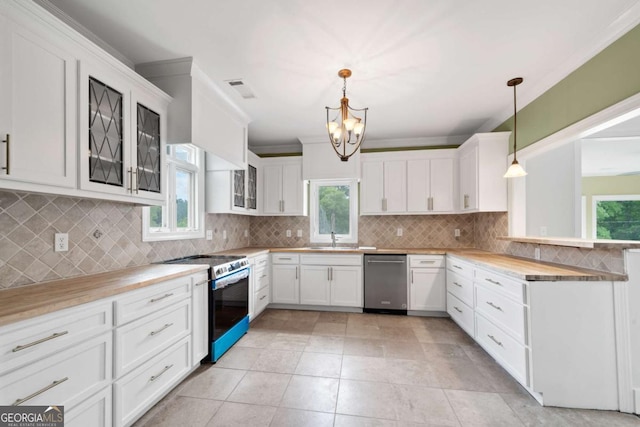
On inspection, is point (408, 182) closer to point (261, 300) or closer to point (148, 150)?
point (261, 300)

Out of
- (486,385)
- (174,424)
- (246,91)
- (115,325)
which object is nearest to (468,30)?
(246,91)

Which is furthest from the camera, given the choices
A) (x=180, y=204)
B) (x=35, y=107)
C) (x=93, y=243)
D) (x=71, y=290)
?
(x=180, y=204)

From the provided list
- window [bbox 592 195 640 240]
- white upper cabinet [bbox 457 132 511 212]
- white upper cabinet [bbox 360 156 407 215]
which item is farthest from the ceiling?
window [bbox 592 195 640 240]

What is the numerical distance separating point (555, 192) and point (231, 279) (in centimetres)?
387

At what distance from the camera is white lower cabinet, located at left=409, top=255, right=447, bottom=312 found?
3.68m

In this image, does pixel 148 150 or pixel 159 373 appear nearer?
pixel 159 373

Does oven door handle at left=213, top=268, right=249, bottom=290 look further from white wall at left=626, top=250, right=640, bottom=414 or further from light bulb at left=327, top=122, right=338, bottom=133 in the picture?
white wall at left=626, top=250, right=640, bottom=414

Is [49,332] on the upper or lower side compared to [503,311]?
upper

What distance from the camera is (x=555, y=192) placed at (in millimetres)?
3283

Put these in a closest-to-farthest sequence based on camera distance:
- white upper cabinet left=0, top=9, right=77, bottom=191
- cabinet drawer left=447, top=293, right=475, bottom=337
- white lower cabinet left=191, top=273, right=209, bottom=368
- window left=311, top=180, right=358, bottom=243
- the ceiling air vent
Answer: white upper cabinet left=0, top=9, right=77, bottom=191 < white lower cabinet left=191, top=273, right=209, bottom=368 < the ceiling air vent < cabinet drawer left=447, top=293, right=475, bottom=337 < window left=311, top=180, right=358, bottom=243

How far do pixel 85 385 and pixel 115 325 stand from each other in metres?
0.28

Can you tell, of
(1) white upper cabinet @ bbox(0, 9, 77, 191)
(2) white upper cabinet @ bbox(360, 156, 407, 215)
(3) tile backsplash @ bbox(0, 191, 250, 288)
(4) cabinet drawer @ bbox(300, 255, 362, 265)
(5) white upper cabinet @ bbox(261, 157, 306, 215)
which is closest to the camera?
(1) white upper cabinet @ bbox(0, 9, 77, 191)

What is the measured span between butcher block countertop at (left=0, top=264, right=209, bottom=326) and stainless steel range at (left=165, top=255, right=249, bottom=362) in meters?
0.41

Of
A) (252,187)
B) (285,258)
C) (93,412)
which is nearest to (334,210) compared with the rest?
(285,258)
